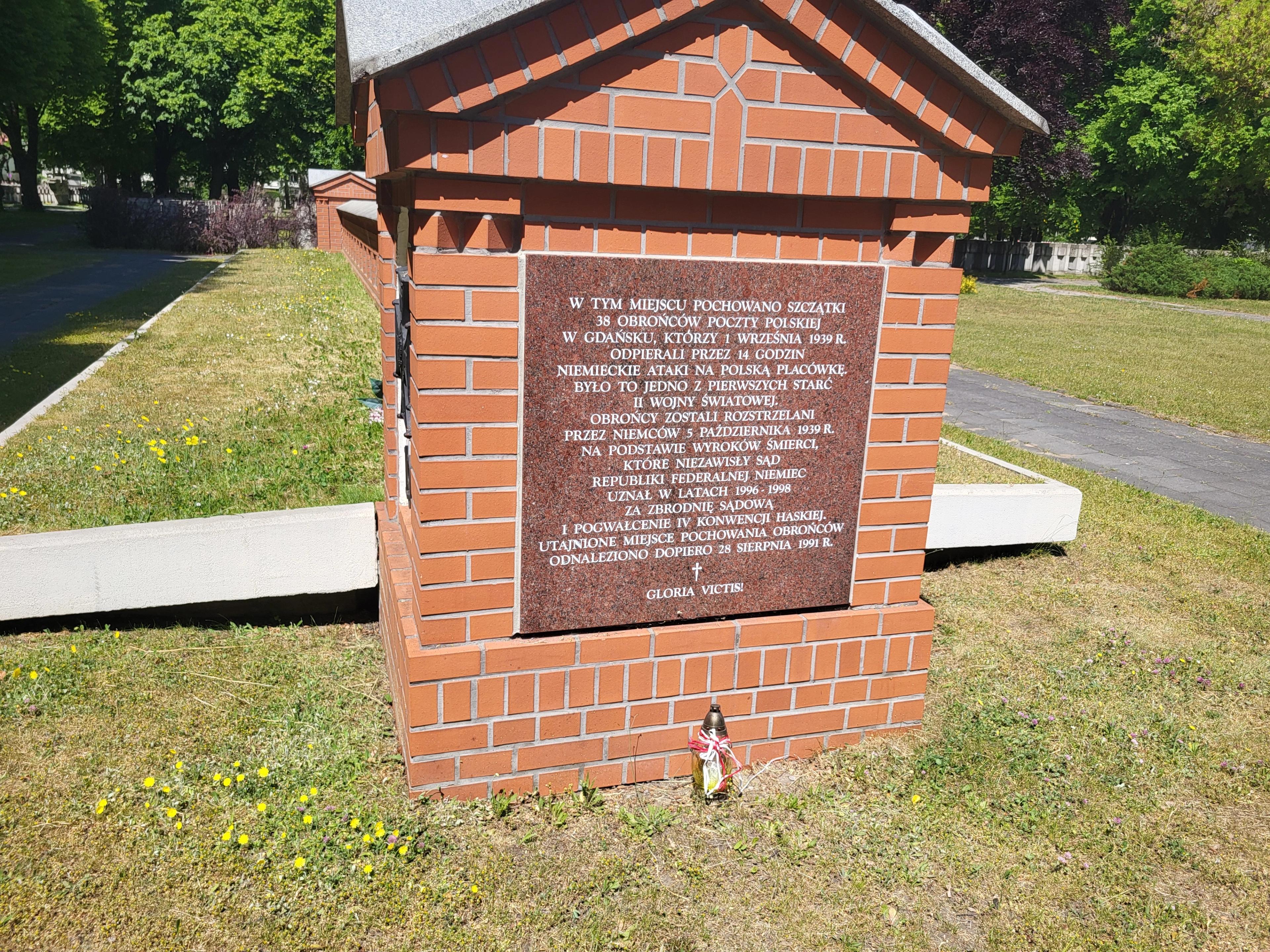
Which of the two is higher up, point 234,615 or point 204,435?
point 204,435

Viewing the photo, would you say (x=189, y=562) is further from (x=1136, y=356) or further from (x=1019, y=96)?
(x=1019, y=96)

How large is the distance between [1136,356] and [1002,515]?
39.6 feet

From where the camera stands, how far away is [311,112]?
149 feet

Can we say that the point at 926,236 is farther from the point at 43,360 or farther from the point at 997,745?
the point at 43,360

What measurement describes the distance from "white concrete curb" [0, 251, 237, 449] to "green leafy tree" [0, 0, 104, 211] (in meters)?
16.5

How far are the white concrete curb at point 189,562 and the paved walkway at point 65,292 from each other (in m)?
9.15

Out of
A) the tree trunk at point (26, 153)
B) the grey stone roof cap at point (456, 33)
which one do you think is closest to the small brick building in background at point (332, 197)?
the tree trunk at point (26, 153)

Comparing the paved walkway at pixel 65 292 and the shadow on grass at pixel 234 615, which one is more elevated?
the paved walkway at pixel 65 292

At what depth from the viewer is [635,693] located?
3.47 meters

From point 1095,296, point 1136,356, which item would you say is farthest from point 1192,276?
point 1136,356

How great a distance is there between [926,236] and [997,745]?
2.05 m

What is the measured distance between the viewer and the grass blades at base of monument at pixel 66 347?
900cm

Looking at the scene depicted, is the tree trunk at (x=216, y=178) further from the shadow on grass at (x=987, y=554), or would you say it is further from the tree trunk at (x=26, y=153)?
the shadow on grass at (x=987, y=554)

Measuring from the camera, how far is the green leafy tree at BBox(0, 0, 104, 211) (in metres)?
25.9
